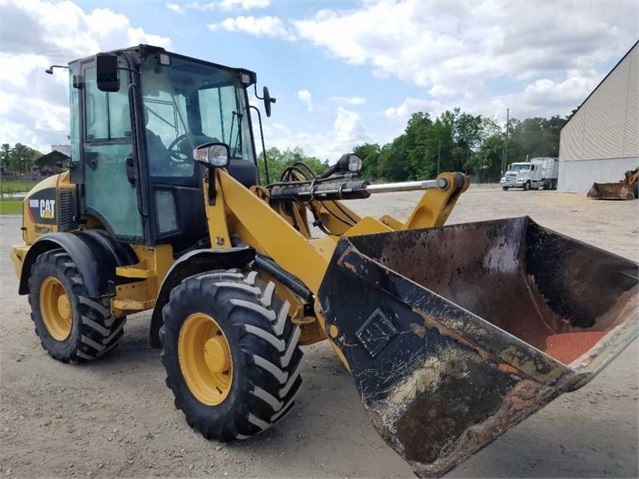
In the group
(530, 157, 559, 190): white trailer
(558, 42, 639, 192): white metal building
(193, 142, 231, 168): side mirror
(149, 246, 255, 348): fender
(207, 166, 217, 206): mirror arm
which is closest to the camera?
(149, 246, 255, 348): fender

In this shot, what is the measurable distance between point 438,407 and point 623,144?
113ft

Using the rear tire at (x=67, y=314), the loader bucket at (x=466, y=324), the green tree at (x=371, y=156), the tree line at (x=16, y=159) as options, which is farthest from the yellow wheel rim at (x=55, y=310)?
the green tree at (x=371, y=156)

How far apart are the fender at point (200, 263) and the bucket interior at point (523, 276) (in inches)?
36.9

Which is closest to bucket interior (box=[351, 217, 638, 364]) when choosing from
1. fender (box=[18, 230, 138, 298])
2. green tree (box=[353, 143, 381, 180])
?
fender (box=[18, 230, 138, 298])

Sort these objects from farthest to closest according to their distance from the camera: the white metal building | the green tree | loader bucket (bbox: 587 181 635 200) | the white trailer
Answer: the green tree < the white trailer < the white metal building < loader bucket (bbox: 587 181 635 200)

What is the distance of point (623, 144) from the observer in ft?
106

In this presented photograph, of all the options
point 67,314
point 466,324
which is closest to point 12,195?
point 67,314

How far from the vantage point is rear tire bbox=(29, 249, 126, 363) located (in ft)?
15.8

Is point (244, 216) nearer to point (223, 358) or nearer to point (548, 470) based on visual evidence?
point (223, 358)

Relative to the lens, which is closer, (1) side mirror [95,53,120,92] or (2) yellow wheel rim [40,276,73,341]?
(1) side mirror [95,53,120,92]

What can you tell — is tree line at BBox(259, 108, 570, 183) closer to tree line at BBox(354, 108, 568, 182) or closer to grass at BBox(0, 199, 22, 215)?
tree line at BBox(354, 108, 568, 182)

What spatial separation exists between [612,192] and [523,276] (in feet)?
72.2

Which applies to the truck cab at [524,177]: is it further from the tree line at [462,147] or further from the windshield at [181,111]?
the windshield at [181,111]

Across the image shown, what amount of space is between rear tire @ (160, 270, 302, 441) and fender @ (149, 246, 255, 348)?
213mm
